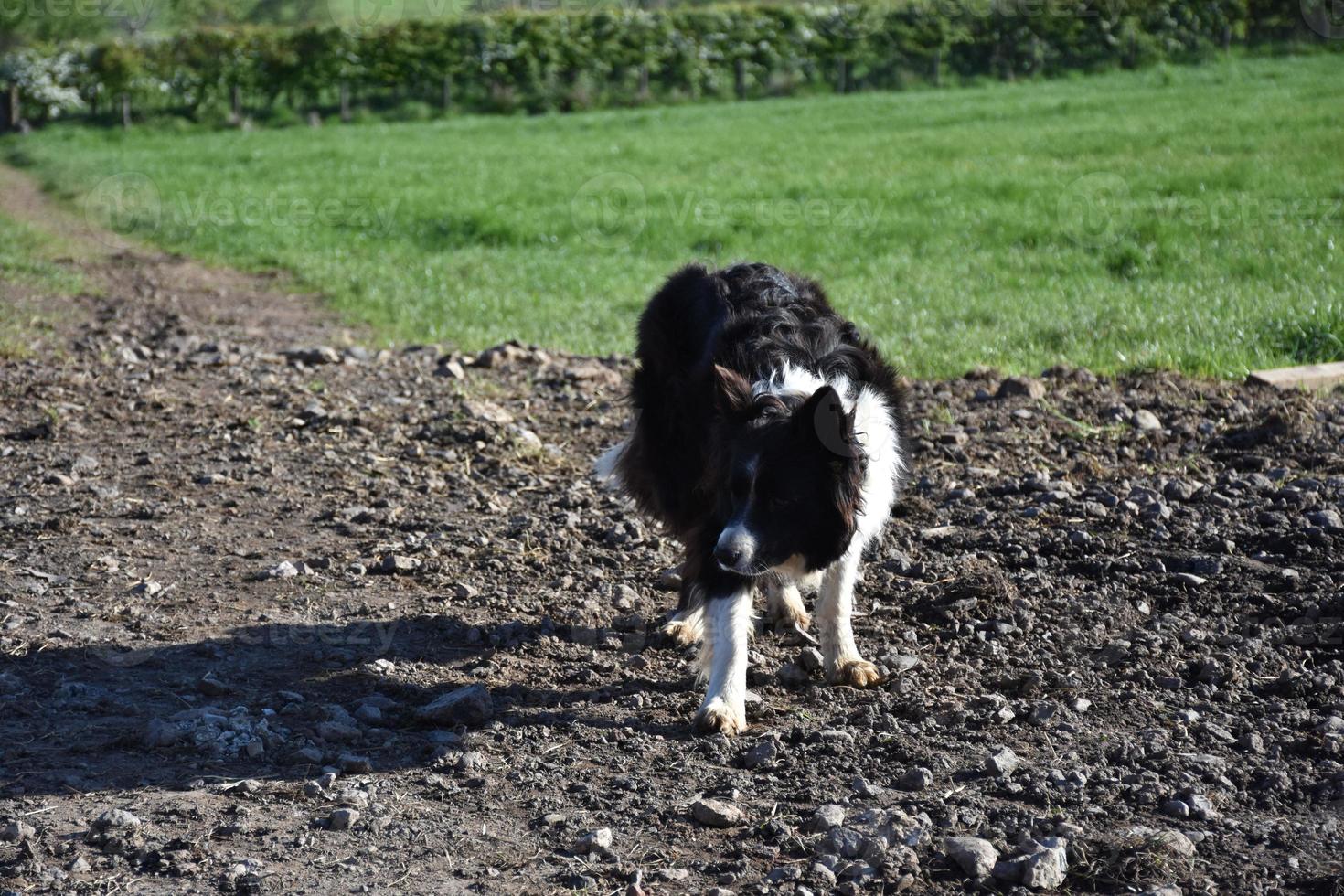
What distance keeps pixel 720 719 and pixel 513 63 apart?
3761 centimetres

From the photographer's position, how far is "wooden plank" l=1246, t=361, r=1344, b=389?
8.03 meters

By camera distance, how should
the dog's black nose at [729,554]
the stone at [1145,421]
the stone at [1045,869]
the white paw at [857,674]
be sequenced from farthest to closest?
the stone at [1145,421] → the white paw at [857,674] → the dog's black nose at [729,554] → the stone at [1045,869]

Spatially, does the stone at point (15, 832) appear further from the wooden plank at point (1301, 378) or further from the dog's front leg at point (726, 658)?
the wooden plank at point (1301, 378)

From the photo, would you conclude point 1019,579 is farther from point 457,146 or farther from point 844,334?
point 457,146

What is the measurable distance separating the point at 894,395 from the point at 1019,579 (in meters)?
1.13

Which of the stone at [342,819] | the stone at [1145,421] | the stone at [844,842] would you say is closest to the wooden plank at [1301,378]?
the stone at [1145,421]

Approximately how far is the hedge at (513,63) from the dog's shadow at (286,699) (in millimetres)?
35189

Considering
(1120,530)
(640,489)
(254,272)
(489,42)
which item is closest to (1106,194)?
(254,272)

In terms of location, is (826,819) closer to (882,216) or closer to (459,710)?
(459,710)

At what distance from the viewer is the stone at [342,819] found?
149 inches

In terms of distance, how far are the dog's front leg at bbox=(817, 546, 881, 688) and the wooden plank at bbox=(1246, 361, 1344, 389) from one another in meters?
4.40

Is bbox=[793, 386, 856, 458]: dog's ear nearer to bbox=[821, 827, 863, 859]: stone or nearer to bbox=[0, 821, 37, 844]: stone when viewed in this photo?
bbox=[821, 827, 863, 859]: stone

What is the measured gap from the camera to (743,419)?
4461 millimetres

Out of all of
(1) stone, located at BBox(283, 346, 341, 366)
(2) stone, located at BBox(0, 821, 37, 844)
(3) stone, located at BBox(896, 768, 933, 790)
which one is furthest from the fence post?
(3) stone, located at BBox(896, 768, 933, 790)
